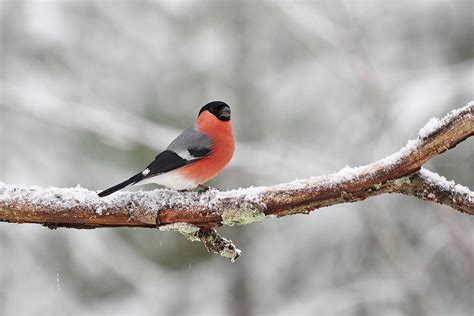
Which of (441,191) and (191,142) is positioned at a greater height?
(191,142)

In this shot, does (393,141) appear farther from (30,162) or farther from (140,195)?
(30,162)

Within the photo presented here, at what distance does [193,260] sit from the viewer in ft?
35.9

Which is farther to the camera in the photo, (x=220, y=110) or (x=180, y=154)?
(x=220, y=110)

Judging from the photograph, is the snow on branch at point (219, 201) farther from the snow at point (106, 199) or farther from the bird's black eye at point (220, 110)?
the bird's black eye at point (220, 110)

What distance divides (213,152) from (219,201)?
537 millimetres

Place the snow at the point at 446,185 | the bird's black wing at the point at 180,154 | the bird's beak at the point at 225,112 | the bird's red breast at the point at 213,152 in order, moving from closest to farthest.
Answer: the snow at the point at 446,185 → the bird's black wing at the point at 180,154 → the bird's red breast at the point at 213,152 → the bird's beak at the point at 225,112

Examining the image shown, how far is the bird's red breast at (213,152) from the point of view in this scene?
3.61m

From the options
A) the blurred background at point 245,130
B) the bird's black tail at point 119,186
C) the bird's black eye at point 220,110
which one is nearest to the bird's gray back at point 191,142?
the bird's black eye at point 220,110

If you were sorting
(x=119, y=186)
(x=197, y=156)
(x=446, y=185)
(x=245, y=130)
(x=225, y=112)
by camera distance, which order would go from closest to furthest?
(x=446, y=185) → (x=119, y=186) → (x=197, y=156) → (x=225, y=112) → (x=245, y=130)

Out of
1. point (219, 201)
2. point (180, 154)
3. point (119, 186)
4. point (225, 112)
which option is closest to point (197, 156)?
point (180, 154)

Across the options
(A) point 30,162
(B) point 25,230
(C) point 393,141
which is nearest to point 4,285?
(B) point 25,230

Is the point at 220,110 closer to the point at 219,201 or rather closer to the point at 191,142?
the point at 191,142

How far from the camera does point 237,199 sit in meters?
3.20

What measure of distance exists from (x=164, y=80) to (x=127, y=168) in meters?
1.77
